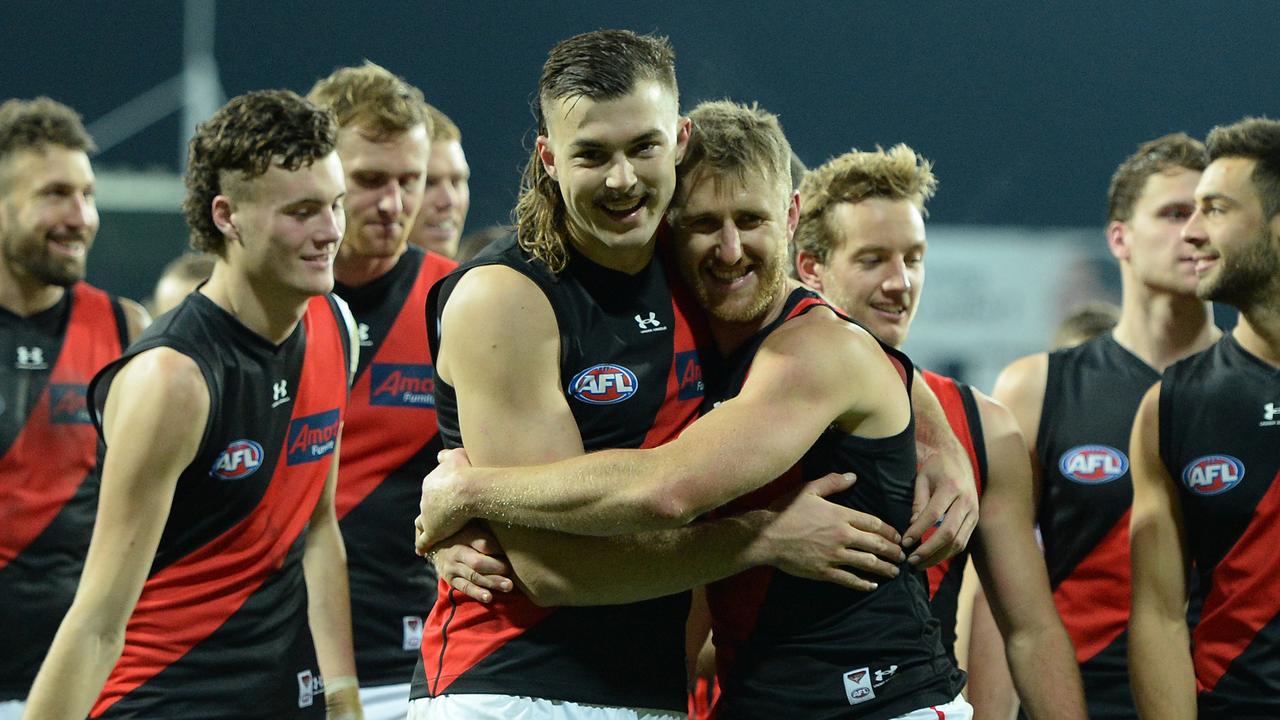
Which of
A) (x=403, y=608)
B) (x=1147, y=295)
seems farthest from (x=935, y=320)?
(x=403, y=608)

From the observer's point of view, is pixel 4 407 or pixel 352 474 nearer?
pixel 352 474

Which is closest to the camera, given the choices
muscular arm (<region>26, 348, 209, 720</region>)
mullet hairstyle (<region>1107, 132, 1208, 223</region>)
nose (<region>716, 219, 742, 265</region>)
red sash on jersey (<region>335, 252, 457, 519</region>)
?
nose (<region>716, 219, 742, 265</region>)

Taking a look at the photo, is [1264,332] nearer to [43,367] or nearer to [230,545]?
[230,545]

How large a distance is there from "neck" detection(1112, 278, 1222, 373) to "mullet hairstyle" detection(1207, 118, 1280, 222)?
885mm

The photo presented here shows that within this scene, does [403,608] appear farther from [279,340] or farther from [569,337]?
[569,337]

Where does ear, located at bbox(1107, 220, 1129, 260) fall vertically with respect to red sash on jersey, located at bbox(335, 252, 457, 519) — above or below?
above

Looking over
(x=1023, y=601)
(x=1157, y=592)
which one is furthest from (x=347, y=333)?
(x=1157, y=592)

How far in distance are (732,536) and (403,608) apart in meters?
2.00

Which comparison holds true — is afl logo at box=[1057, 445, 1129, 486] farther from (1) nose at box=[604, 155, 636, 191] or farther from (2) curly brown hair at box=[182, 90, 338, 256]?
(2) curly brown hair at box=[182, 90, 338, 256]

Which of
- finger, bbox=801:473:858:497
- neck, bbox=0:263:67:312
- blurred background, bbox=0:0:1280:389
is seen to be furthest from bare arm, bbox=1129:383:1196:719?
blurred background, bbox=0:0:1280:389

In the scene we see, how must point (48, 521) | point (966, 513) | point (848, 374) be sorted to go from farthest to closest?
point (48, 521), point (966, 513), point (848, 374)

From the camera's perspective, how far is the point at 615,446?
9.18 feet

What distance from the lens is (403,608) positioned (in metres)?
4.38

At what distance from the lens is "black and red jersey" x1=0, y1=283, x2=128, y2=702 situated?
462cm
